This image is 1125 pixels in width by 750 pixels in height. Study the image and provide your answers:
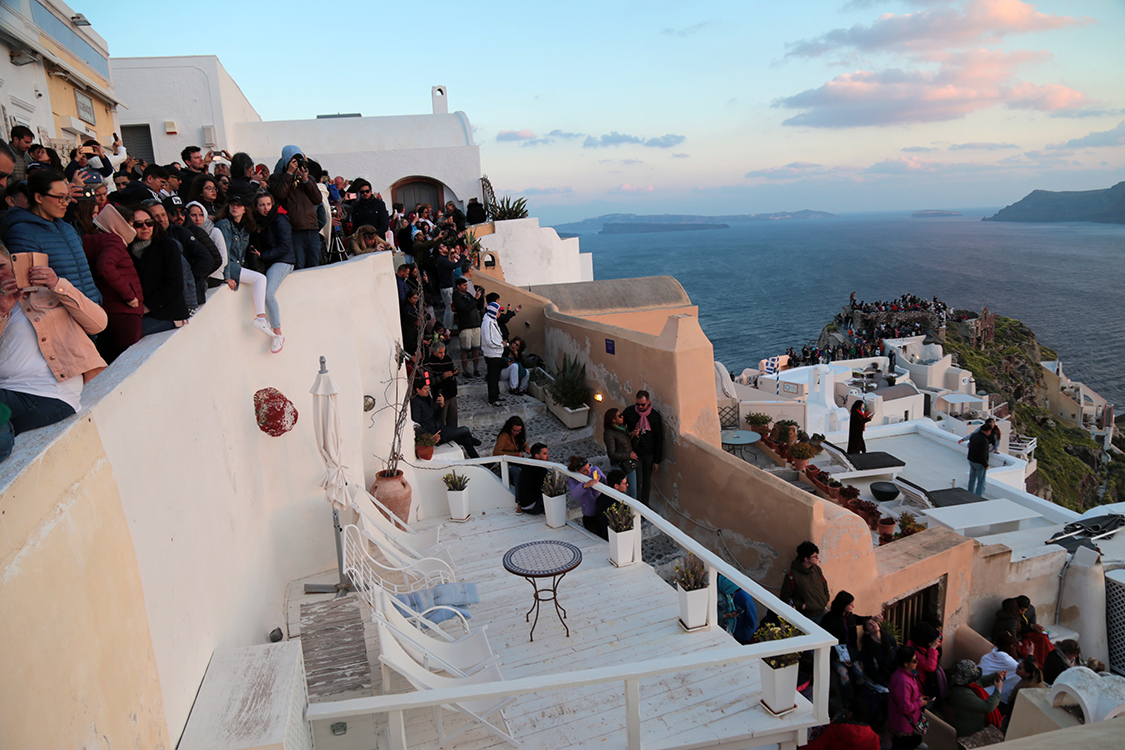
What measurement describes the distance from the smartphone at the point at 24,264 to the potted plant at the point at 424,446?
6.34m

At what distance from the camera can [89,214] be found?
3844mm

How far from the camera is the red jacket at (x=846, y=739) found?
4895 millimetres

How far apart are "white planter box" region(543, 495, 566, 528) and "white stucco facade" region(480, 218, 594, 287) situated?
12588 millimetres

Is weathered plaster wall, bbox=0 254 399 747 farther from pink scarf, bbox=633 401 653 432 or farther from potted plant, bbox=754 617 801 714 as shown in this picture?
pink scarf, bbox=633 401 653 432

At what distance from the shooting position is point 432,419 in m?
9.57

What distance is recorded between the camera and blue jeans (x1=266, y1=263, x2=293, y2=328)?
19.5 feet

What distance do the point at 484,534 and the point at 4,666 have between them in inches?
247

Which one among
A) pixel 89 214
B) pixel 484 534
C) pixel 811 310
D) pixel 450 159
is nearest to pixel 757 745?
pixel 484 534

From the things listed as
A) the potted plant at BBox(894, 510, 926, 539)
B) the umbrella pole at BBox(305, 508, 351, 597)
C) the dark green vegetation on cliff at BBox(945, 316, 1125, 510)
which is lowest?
the dark green vegetation on cliff at BBox(945, 316, 1125, 510)

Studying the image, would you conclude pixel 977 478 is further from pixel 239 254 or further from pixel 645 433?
pixel 239 254

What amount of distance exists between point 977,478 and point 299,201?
47.0 feet

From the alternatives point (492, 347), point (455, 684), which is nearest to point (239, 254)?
point (455, 684)

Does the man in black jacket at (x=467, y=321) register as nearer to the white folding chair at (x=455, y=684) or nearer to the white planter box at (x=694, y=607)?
the white planter box at (x=694, y=607)

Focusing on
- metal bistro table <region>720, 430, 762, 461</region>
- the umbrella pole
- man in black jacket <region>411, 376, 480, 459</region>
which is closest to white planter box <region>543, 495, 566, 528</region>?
man in black jacket <region>411, 376, 480, 459</region>
